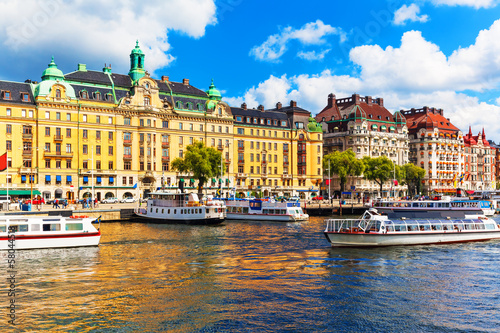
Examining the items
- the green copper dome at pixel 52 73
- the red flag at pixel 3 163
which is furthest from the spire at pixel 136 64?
the red flag at pixel 3 163

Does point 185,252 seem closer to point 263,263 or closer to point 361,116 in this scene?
point 263,263

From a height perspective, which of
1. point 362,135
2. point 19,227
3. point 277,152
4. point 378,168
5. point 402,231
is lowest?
point 402,231

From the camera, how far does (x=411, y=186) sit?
638ft

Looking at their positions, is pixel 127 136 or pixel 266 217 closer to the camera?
pixel 266 217

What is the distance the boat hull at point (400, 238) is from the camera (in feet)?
185

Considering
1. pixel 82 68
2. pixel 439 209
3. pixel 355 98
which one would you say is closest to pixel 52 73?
pixel 82 68

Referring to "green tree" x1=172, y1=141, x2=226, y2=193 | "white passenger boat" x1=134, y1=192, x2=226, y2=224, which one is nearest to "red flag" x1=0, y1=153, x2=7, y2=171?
"white passenger boat" x1=134, y1=192, x2=226, y2=224

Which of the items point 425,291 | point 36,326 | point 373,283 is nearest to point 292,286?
point 373,283

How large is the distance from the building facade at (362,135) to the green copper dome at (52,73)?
3698 inches

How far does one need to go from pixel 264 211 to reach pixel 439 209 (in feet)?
133

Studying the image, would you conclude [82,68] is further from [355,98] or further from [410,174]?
[410,174]

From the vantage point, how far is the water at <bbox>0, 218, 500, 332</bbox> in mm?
29344

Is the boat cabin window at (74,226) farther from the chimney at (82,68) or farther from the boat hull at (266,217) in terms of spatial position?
the chimney at (82,68)

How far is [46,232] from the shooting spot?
55844 mm
